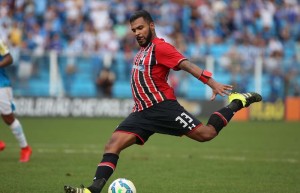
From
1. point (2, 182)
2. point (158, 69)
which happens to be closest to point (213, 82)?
point (158, 69)

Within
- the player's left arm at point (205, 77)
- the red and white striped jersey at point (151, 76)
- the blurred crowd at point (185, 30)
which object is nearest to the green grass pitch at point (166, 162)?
the red and white striped jersey at point (151, 76)

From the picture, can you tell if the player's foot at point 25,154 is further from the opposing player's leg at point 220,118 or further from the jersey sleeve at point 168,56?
the jersey sleeve at point 168,56

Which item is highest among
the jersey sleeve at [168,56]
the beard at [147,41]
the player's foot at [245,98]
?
the beard at [147,41]

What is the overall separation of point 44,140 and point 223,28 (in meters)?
13.5

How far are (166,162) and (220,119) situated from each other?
437 cm

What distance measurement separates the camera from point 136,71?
8820 millimetres

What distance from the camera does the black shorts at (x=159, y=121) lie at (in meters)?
8.77

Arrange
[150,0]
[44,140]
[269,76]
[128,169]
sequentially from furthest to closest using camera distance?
[150,0] → [269,76] → [44,140] → [128,169]

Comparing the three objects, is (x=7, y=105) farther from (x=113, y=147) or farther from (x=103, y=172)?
(x=103, y=172)

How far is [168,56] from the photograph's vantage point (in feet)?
28.1

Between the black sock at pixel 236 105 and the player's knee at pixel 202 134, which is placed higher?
the black sock at pixel 236 105

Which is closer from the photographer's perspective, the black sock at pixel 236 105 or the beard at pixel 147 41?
the beard at pixel 147 41

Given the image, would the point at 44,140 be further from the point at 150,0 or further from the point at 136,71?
the point at 150,0

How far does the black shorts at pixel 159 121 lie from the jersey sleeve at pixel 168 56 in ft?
1.77
